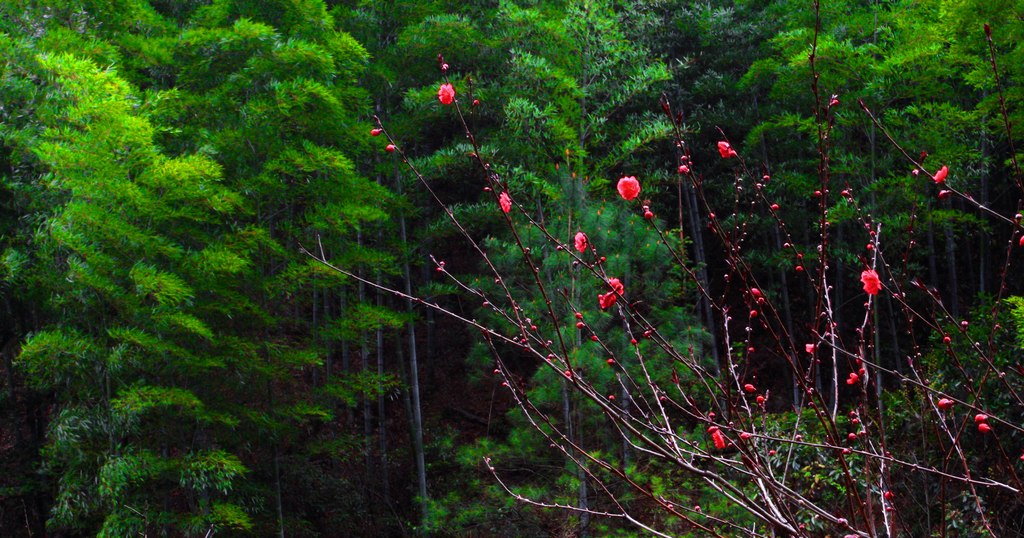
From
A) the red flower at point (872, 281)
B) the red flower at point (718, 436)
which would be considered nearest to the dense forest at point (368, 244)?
the red flower at point (718, 436)

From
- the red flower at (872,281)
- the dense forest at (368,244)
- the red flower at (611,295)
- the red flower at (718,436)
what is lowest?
the dense forest at (368,244)

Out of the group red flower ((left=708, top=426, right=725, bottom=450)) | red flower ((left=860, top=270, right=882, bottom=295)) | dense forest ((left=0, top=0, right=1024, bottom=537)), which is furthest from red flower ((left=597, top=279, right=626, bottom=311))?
dense forest ((left=0, top=0, right=1024, bottom=537))

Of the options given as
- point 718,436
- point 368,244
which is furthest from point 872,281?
point 368,244

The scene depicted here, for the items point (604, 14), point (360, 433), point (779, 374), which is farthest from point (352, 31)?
point (779, 374)

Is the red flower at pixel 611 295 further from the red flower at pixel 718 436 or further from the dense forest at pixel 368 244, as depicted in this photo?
the dense forest at pixel 368 244

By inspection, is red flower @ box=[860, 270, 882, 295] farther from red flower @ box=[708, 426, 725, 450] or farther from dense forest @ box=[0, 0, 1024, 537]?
dense forest @ box=[0, 0, 1024, 537]

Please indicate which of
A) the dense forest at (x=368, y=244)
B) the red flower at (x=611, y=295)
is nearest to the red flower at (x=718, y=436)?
the red flower at (x=611, y=295)

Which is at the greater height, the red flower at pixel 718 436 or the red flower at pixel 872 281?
the red flower at pixel 872 281

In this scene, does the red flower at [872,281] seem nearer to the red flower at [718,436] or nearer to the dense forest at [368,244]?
the red flower at [718,436]

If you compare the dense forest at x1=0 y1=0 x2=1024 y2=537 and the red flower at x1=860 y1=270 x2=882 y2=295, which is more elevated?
the red flower at x1=860 y1=270 x2=882 y2=295

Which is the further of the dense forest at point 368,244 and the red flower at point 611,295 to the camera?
the dense forest at point 368,244

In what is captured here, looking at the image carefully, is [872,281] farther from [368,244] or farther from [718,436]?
[368,244]

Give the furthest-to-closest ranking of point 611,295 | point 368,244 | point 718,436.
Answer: point 368,244 < point 718,436 < point 611,295

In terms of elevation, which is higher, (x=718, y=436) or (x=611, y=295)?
(x=611, y=295)
